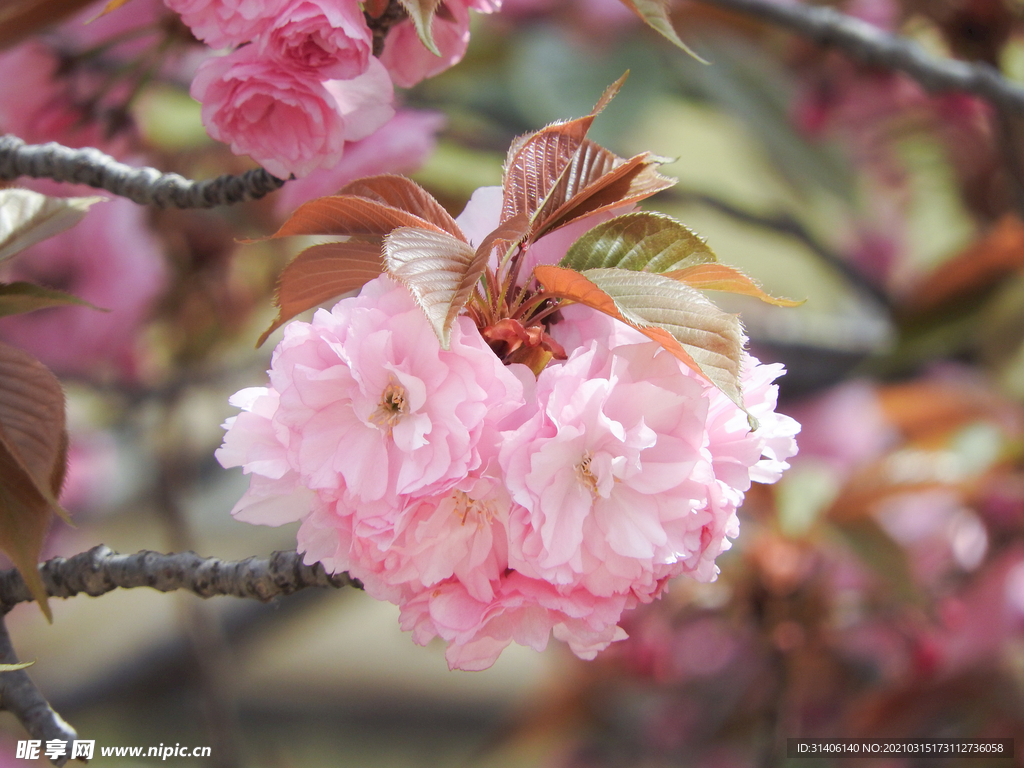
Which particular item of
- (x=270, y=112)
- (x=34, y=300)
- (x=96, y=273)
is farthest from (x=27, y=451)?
(x=96, y=273)

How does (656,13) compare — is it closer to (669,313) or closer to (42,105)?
(669,313)

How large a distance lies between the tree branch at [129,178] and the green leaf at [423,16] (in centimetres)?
11

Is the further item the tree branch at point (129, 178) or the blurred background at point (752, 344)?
the blurred background at point (752, 344)

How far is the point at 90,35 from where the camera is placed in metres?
0.68

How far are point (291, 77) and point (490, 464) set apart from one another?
6.8 inches

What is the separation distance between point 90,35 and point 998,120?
0.83m

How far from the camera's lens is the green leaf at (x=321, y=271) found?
0.95 ft

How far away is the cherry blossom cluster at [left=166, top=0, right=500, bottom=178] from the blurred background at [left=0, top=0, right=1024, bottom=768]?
0.15 metres

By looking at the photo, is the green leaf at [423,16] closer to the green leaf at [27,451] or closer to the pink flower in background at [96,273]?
the green leaf at [27,451]

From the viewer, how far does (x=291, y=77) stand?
1.04ft

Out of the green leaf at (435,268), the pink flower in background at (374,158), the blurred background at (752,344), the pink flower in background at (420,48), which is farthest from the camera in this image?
the blurred background at (752,344)

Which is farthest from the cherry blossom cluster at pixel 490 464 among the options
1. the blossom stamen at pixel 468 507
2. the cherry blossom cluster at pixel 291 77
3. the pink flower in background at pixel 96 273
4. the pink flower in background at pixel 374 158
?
the pink flower in background at pixel 96 273

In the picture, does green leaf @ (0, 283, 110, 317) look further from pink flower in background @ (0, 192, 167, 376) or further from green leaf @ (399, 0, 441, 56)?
pink flower in background @ (0, 192, 167, 376)

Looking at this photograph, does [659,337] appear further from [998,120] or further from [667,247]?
[998,120]
